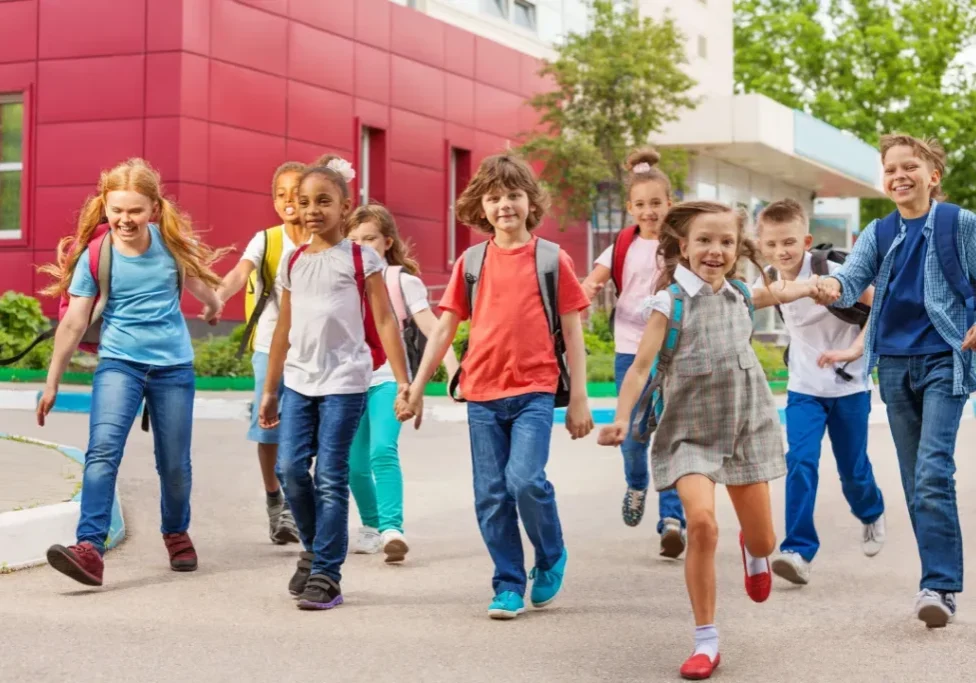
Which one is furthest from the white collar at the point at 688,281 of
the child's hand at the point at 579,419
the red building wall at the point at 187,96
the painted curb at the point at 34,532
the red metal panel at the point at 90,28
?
the red metal panel at the point at 90,28

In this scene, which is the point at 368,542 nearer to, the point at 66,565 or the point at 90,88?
the point at 66,565

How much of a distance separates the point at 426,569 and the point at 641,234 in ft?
6.64

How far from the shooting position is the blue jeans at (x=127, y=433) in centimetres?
679

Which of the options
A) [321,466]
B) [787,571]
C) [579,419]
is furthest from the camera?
[787,571]

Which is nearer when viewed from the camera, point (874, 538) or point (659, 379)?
point (659, 379)

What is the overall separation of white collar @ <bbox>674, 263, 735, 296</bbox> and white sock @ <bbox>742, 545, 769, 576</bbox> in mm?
945

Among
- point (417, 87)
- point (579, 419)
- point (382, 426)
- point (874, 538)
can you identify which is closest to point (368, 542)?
point (382, 426)

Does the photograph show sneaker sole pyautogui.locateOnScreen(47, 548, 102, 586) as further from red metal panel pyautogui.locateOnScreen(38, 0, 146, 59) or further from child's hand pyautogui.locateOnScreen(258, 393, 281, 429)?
red metal panel pyautogui.locateOnScreen(38, 0, 146, 59)

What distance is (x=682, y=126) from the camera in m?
34.8

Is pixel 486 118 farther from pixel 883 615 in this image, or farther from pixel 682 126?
pixel 883 615

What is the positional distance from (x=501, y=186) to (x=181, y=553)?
2.26 meters

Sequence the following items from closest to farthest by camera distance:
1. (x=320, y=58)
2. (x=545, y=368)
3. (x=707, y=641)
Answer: (x=707, y=641) → (x=545, y=368) → (x=320, y=58)

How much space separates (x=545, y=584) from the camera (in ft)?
21.1

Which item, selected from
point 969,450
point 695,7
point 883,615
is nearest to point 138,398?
point 883,615
